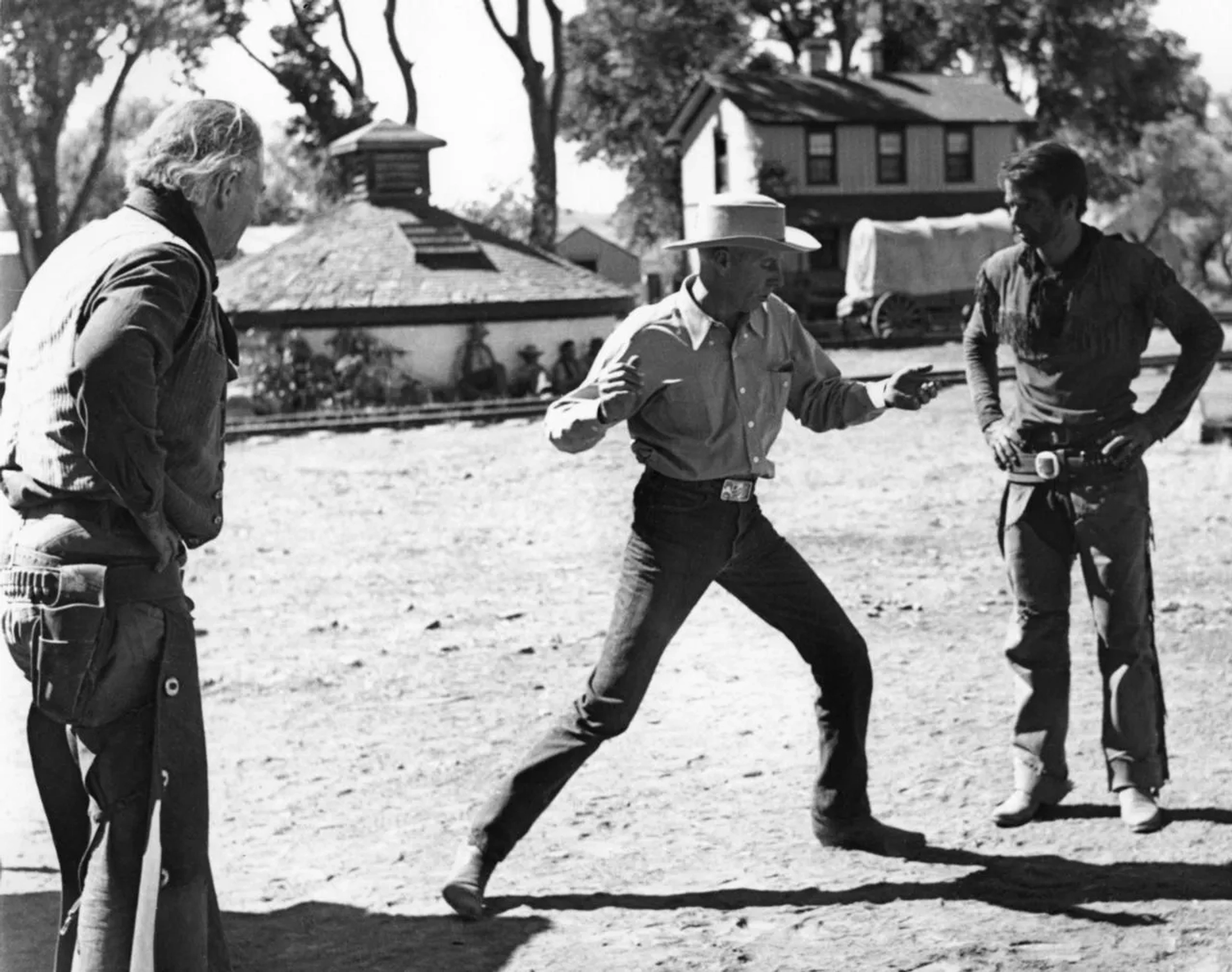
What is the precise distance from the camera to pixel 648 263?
264ft

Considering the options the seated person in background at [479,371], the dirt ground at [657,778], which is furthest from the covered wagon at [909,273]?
the dirt ground at [657,778]

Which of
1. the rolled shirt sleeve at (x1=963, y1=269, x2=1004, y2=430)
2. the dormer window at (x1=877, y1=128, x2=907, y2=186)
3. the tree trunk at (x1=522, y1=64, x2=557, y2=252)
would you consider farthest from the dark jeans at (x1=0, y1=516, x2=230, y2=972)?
the dormer window at (x1=877, y1=128, x2=907, y2=186)

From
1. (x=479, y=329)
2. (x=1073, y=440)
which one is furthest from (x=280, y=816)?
(x=479, y=329)

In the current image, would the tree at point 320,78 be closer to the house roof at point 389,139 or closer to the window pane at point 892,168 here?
the house roof at point 389,139

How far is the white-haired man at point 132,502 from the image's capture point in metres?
3.56

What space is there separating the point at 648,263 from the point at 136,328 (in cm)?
7747

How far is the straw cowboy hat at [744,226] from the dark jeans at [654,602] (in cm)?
69

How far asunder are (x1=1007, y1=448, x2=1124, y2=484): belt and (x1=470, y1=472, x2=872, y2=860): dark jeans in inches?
36.2

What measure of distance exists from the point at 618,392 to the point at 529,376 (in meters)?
22.0

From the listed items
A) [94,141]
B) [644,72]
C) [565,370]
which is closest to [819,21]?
[644,72]

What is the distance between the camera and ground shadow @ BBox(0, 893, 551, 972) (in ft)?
16.2

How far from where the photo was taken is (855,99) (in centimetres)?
4688

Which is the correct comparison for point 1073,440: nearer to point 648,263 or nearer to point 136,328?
point 136,328

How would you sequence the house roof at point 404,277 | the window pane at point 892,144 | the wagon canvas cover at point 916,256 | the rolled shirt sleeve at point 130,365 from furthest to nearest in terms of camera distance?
1. the window pane at point 892,144
2. the wagon canvas cover at point 916,256
3. the house roof at point 404,277
4. the rolled shirt sleeve at point 130,365
